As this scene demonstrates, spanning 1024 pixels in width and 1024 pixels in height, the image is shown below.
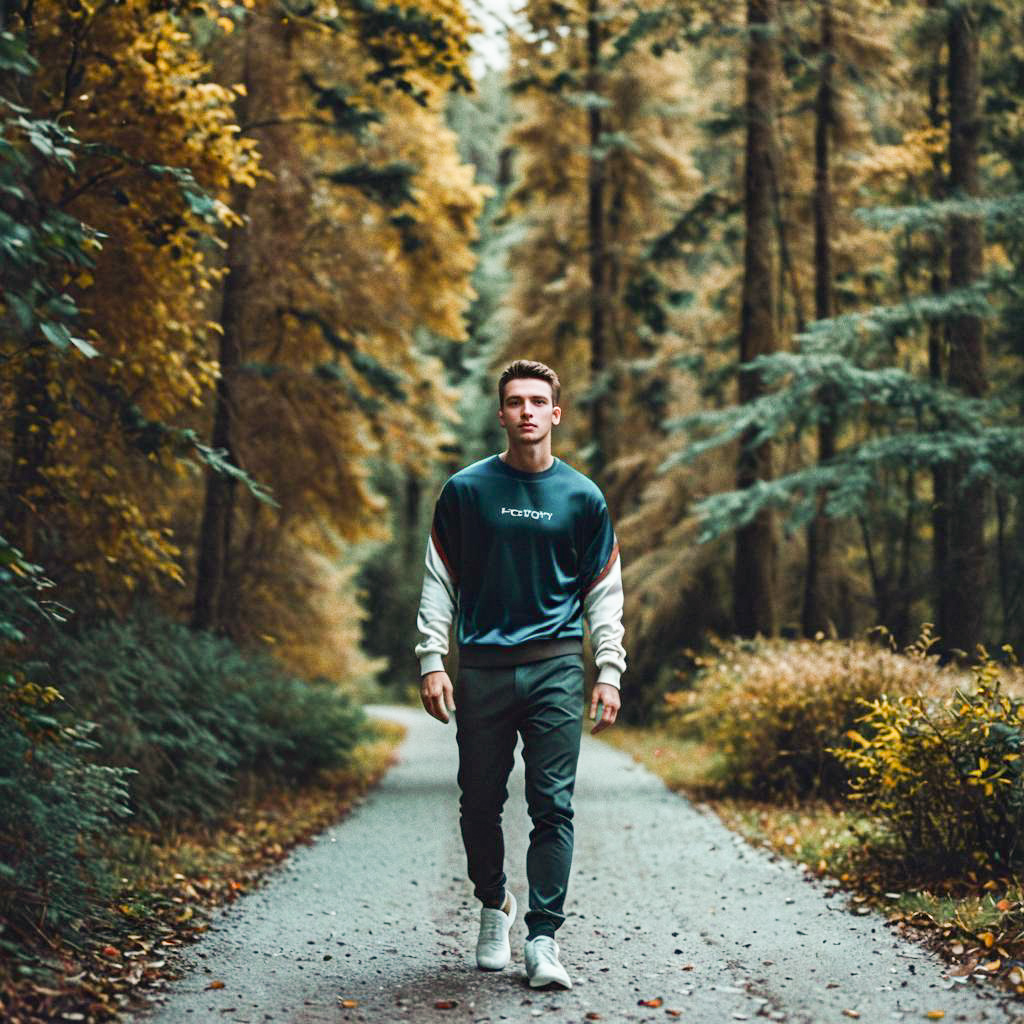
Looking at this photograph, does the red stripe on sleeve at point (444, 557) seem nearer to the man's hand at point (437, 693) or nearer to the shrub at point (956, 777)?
the man's hand at point (437, 693)

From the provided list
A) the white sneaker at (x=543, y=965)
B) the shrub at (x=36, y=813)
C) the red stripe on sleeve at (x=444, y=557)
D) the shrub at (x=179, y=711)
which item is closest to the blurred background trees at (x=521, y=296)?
the shrub at (x=179, y=711)

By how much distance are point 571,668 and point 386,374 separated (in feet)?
32.5

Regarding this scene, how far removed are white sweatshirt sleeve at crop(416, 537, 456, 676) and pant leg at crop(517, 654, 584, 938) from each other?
371 mm

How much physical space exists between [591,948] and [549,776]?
1.39 meters

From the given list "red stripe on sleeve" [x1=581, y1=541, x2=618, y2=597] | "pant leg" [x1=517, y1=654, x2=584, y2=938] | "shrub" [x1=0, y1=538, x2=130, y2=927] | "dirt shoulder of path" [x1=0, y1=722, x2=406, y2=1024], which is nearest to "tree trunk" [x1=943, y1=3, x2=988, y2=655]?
"dirt shoulder of path" [x1=0, y1=722, x2=406, y2=1024]

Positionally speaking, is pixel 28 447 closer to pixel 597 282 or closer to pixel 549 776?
pixel 549 776

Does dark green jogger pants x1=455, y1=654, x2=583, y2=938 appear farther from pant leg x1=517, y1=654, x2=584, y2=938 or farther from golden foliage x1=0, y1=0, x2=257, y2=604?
golden foliage x1=0, y1=0, x2=257, y2=604

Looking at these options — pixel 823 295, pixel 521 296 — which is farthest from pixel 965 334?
pixel 521 296

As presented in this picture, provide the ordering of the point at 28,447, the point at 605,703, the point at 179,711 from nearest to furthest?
the point at 605,703 → the point at 28,447 → the point at 179,711

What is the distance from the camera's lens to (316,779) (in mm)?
13578

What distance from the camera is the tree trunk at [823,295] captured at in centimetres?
1786

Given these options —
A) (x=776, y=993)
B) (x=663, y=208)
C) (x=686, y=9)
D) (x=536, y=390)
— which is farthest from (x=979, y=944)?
(x=663, y=208)

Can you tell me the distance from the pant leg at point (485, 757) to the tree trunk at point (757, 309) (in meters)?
10.2

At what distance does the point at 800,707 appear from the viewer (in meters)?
10.2
